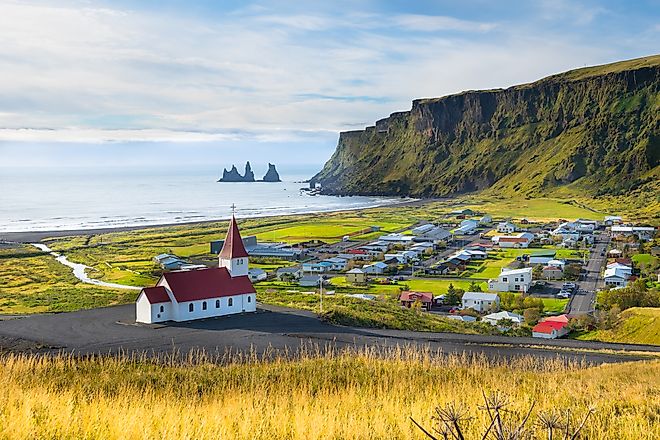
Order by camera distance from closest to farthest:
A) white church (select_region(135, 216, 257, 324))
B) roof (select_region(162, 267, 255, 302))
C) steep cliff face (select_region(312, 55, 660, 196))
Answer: white church (select_region(135, 216, 257, 324))
roof (select_region(162, 267, 255, 302))
steep cliff face (select_region(312, 55, 660, 196))

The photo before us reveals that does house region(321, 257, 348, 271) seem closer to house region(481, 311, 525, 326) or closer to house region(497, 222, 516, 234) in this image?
house region(481, 311, 525, 326)

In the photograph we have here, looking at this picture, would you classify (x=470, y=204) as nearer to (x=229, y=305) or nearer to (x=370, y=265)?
(x=370, y=265)

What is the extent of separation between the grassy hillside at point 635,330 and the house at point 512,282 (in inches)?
602

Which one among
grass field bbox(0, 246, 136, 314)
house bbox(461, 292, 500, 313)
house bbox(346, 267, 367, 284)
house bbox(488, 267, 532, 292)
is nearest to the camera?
grass field bbox(0, 246, 136, 314)

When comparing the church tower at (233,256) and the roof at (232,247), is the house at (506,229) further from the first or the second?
the roof at (232,247)

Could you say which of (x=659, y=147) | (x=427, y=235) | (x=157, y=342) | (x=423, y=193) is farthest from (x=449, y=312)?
(x=423, y=193)

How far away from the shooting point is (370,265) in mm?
58781

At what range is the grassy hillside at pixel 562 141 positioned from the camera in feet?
468

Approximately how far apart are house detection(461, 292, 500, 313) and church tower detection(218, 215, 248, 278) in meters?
18.0

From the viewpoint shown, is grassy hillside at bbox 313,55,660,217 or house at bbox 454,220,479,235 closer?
house at bbox 454,220,479,235

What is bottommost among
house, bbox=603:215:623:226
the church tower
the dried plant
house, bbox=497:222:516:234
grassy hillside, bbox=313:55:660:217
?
house, bbox=497:222:516:234

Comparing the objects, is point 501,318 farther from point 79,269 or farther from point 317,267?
point 79,269

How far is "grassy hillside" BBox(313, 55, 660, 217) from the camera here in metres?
142

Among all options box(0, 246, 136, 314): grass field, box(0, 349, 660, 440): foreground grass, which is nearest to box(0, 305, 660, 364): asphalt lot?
box(0, 246, 136, 314): grass field
